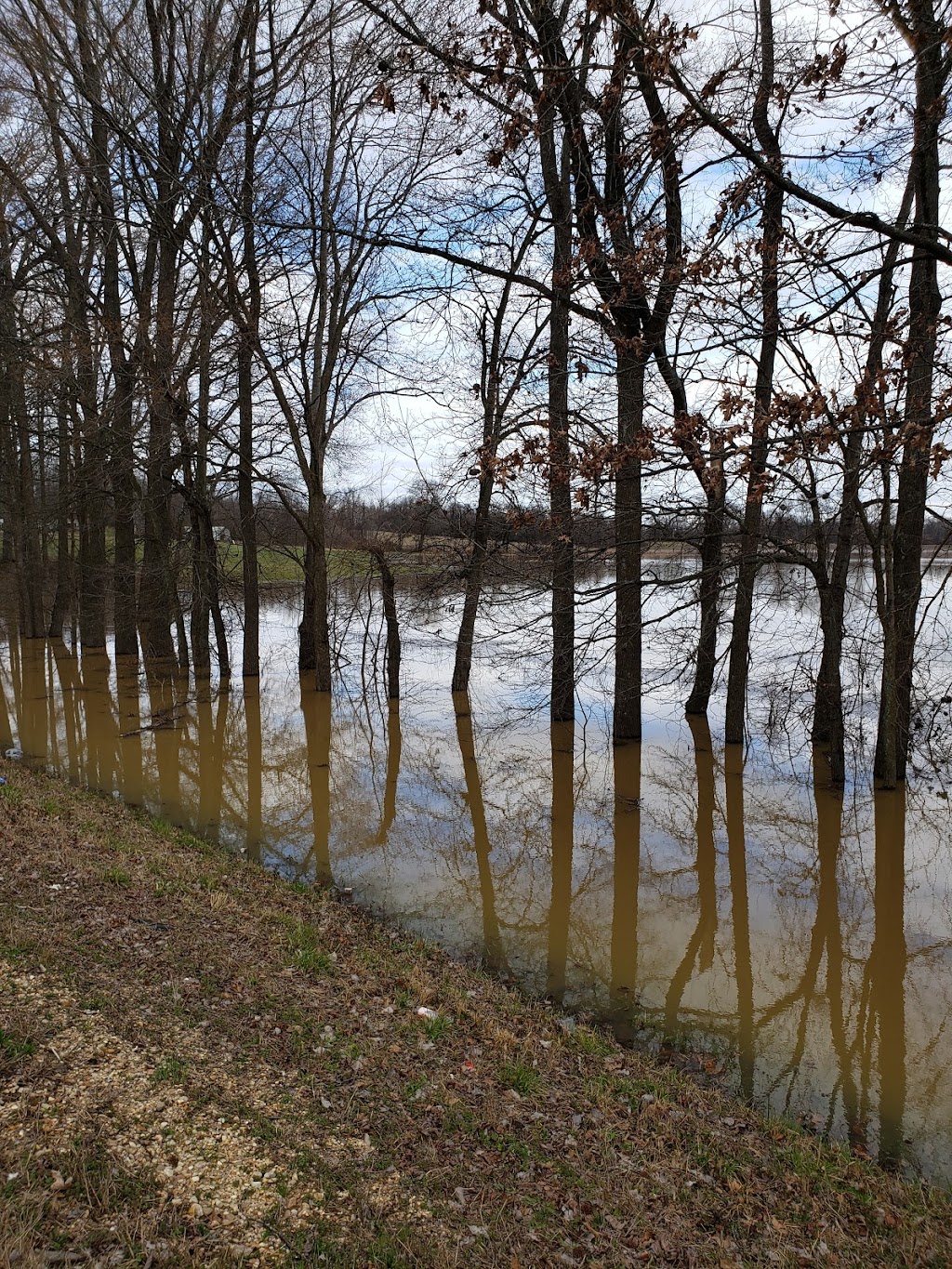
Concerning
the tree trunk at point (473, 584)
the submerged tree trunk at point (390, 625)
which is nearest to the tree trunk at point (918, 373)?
the tree trunk at point (473, 584)

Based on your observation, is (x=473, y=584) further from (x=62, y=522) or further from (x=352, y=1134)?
(x=62, y=522)

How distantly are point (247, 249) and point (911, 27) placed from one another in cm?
1360

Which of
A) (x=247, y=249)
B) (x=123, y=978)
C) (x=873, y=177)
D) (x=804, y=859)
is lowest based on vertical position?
(x=804, y=859)

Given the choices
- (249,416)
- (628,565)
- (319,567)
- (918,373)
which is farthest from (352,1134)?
(249,416)

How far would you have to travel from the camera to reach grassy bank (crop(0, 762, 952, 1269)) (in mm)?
3344

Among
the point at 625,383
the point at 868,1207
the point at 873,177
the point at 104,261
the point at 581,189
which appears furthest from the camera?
the point at 104,261

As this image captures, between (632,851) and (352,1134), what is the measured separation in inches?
228

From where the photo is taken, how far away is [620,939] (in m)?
7.18

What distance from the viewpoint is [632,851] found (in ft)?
30.7

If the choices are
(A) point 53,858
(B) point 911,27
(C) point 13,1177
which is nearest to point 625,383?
(B) point 911,27

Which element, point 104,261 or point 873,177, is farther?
point 104,261

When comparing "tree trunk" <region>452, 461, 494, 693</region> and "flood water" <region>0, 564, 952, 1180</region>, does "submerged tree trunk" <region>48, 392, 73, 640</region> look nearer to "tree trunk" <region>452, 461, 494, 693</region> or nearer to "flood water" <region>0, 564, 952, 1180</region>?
"flood water" <region>0, 564, 952, 1180</region>

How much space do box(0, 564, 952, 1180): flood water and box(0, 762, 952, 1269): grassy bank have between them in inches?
29.5

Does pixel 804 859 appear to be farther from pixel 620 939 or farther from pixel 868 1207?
pixel 868 1207
